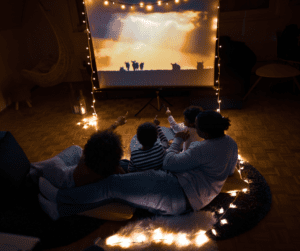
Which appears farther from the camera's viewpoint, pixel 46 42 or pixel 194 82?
pixel 46 42

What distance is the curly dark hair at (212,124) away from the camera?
158 cm

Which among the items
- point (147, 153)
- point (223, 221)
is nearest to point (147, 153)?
point (147, 153)

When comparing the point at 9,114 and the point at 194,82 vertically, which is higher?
the point at 194,82

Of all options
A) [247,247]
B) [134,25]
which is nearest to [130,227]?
[247,247]

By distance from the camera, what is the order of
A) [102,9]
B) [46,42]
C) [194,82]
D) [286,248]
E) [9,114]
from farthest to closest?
[46,42] < [9,114] < [194,82] < [102,9] < [286,248]

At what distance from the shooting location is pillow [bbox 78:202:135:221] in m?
1.72

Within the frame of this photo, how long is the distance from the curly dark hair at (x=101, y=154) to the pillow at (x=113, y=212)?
279mm

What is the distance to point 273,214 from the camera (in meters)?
1.88

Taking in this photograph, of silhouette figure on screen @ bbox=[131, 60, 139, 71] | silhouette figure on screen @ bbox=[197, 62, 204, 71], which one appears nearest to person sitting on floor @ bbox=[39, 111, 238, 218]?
silhouette figure on screen @ bbox=[197, 62, 204, 71]

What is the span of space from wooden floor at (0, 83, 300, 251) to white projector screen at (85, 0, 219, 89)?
2.02 feet

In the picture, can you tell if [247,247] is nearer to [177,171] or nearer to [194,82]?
[177,171]

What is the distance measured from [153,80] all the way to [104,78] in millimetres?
727

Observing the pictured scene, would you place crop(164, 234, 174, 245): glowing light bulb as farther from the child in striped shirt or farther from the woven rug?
the child in striped shirt

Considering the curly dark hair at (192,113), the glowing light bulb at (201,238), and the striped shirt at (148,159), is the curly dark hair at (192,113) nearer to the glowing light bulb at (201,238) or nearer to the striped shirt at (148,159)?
the striped shirt at (148,159)
